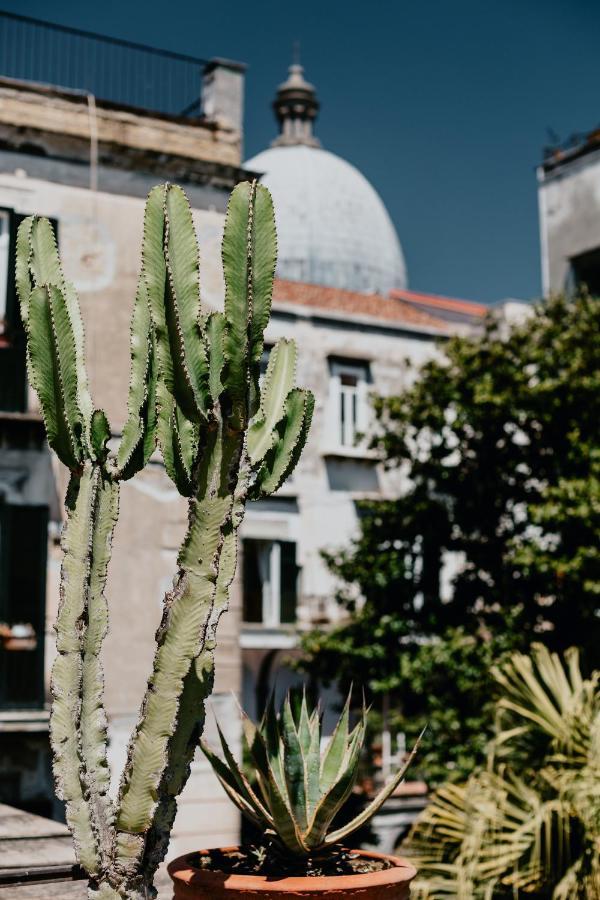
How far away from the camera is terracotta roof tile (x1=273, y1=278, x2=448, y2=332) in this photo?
93.2 feet

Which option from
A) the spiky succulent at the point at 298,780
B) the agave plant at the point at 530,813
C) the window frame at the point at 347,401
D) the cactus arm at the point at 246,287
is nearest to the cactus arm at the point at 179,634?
the cactus arm at the point at 246,287

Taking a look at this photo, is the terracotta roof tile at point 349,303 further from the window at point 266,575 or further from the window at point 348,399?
the window at point 266,575

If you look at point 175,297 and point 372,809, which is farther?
point 372,809

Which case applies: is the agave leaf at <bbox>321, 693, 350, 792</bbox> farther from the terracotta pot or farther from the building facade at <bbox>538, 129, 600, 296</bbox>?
the building facade at <bbox>538, 129, 600, 296</bbox>

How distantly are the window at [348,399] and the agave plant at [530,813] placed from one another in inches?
551

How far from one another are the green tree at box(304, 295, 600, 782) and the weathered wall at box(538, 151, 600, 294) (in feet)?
17.6

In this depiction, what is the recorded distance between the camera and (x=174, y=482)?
686 cm

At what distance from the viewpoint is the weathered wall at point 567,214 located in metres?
27.1

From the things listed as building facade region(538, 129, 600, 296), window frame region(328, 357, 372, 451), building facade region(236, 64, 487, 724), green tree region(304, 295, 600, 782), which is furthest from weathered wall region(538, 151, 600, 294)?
green tree region(304, 295, 600, 782)

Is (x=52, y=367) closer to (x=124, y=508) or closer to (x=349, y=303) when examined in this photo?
(x=124, y=508)

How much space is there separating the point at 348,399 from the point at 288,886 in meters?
20.7

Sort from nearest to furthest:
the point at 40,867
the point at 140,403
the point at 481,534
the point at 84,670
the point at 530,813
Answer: the point at 84,670, the point at 140,403, the point at 40,867, the point at 530,813, the point at 481,534

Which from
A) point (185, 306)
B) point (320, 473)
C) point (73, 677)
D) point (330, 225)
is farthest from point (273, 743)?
point (330, 225)

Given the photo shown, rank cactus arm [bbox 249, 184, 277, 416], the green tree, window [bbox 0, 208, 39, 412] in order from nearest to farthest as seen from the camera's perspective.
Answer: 1. cactus arm [bbox 249, 184, 277, 416]
2. window [bbox 0, 208, 39, 412]
3. the green tree
